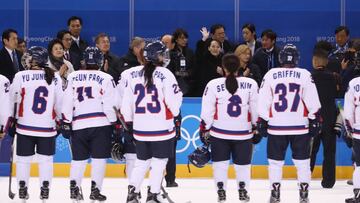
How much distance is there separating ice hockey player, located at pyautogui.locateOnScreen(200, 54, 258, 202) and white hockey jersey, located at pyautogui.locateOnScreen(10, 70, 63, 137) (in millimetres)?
1567

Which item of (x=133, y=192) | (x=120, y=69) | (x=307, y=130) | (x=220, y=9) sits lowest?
(x=133, y=192)

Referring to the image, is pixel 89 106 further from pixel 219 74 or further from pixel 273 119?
pixel 219 74

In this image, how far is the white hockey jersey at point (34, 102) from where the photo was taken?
9.15 meters

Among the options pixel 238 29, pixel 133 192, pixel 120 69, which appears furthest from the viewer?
pixel 238 29

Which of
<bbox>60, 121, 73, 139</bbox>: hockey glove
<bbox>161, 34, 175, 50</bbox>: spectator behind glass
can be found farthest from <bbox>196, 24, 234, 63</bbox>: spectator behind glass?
<bbox>60, 121, 73, 139</bbox>: hockey glove

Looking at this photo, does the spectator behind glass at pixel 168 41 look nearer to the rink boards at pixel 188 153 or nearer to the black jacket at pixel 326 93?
the rink boards at pixel 188 153

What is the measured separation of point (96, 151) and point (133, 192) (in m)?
0.59

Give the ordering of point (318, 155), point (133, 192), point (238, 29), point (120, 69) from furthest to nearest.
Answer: point (238, 29), point (318, 155), point (120, 69), point (133, 192)

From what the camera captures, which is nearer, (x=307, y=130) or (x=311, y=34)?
(x=307, y=130)

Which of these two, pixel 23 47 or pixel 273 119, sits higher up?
pixel 23 47

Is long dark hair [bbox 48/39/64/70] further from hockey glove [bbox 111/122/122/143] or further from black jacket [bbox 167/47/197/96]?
hockey glove [bbox 111/122/122/143]

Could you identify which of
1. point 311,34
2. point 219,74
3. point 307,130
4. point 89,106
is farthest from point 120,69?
point 311,34

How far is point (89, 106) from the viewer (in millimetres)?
9125

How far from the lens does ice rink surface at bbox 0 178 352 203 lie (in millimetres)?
10102
